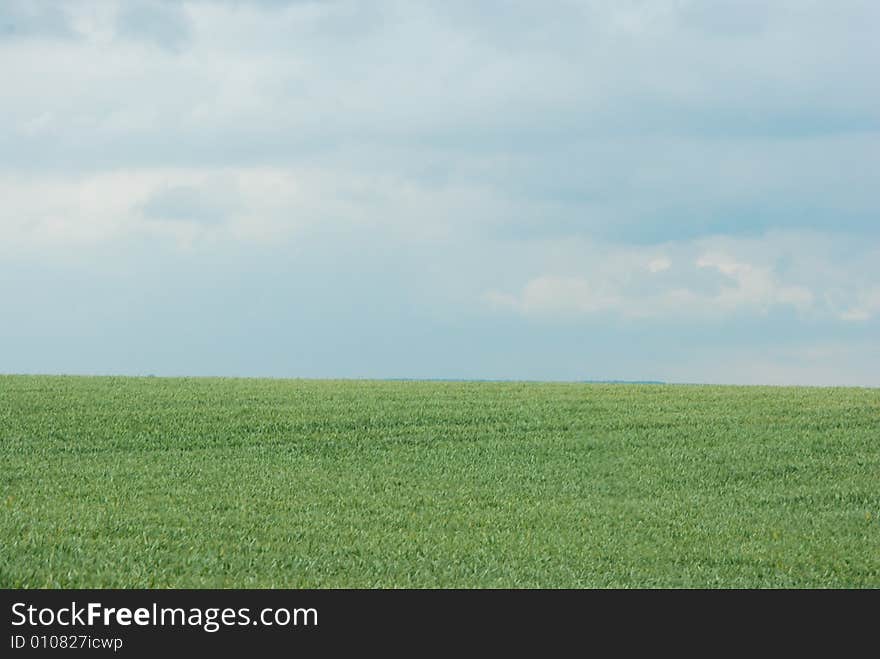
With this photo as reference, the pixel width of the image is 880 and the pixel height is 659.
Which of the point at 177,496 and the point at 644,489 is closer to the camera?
the point at 177,496

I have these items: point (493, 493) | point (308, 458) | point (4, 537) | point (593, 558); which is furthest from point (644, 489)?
point (4, 537)

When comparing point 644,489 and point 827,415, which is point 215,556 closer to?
point 644,489

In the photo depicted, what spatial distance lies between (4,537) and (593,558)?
6091 mm

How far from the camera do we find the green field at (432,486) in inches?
366

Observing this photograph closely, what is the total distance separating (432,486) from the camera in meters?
13.5

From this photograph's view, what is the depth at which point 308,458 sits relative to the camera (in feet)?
50.4

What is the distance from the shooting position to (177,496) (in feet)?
40.7

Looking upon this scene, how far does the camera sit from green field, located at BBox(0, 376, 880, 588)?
30.5 ft

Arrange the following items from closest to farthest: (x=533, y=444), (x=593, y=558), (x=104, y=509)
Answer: (x=593, y=558), (x=104, y=509), (x=533, y=444)
